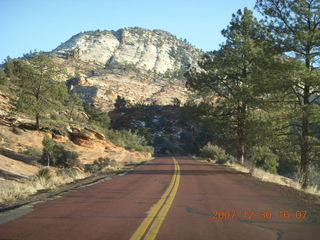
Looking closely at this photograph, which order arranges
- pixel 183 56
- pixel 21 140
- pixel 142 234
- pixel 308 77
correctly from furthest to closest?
1. pixel 183 56
2. pixel 21 140
3. pixel 308 77
4. pixel 142 234

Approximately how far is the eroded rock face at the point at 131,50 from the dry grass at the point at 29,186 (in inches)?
5321

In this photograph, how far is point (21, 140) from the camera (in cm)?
3036

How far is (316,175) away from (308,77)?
10.5 meters

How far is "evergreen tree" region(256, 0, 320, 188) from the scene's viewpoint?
16.0 m

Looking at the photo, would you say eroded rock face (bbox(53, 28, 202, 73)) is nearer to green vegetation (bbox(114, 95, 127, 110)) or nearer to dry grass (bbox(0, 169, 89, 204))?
green vegetation (bbox(114, 95, 127, 110))

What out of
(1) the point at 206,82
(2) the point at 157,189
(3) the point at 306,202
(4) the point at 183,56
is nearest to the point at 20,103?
(1) the point at 206,82

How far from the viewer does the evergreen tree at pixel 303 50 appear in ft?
52.4

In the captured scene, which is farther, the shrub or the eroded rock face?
the eroded rock face

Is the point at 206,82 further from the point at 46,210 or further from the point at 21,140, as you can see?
the point at 46,210

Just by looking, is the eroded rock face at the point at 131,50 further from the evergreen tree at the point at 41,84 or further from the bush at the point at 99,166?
the bush at the point at 99,166

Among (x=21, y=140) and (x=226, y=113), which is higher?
(x=226, y=113)

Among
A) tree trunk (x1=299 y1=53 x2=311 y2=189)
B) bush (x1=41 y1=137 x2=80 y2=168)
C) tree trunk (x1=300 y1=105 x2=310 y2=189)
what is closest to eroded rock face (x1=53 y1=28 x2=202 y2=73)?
bush (x1=41 y1=137 x2=80 y2=168)
